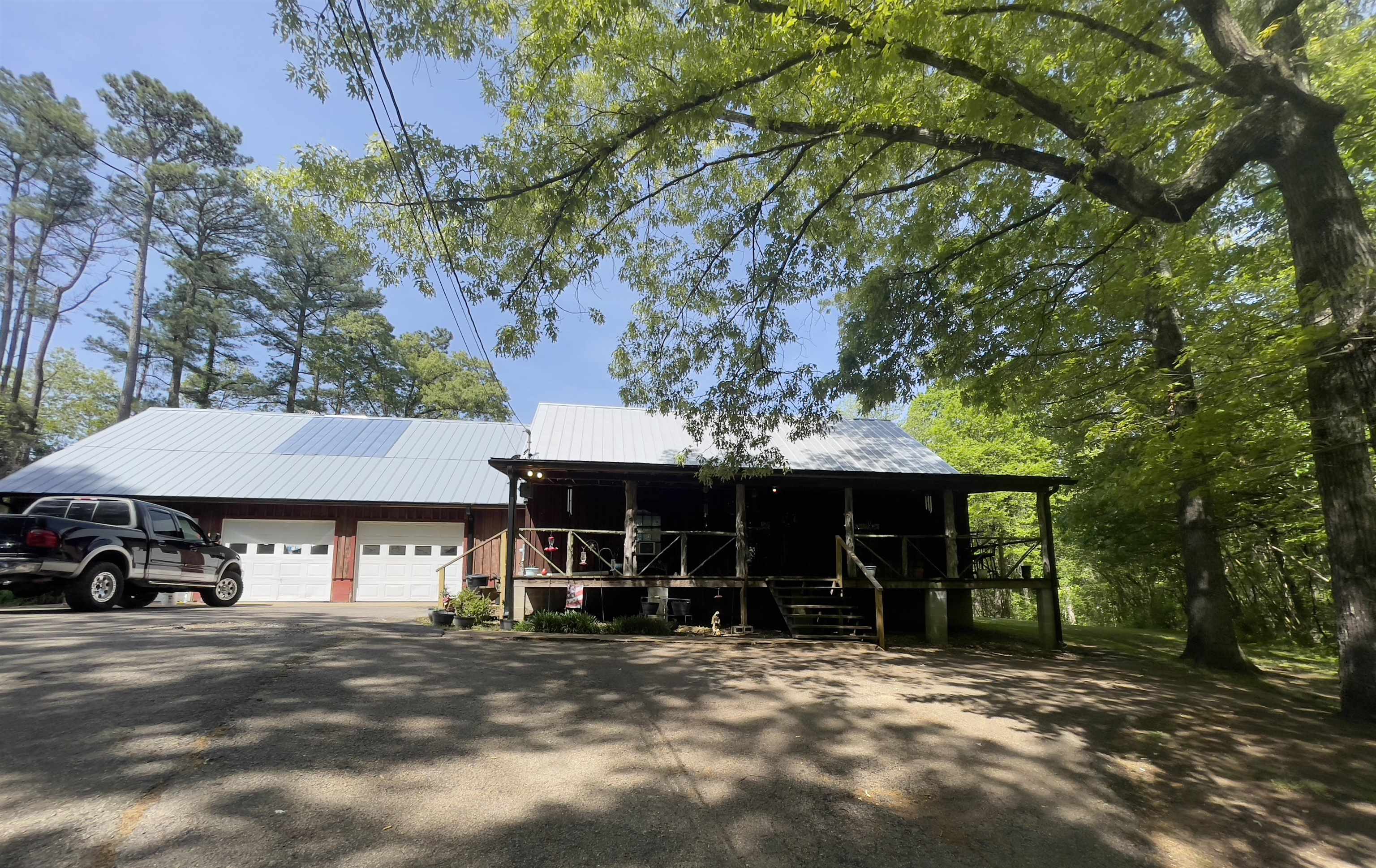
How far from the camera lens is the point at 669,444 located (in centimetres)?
1396

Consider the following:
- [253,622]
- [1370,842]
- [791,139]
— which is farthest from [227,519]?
[1370,842]

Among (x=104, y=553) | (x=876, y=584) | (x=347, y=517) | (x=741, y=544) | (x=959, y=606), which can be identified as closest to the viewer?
(x=104, y=553)

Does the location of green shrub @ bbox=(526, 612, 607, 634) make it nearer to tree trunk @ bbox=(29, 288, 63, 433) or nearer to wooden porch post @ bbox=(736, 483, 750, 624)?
wooden porch post @ bbox=(736, 483, 750, 624)

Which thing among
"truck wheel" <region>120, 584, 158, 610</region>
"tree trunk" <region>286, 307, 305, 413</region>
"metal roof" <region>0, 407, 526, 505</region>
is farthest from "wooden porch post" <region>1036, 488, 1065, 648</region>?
"tree trunk" <region>286, 307, 305, 413</region>

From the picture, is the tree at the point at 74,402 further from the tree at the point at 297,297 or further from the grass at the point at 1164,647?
the grass at the point at 1164,647

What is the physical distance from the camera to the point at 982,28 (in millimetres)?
6008

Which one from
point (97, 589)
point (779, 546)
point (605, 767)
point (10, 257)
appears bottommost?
point (605, 767)

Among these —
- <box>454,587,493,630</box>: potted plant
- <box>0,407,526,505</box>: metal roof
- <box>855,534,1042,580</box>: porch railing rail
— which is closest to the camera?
<box>454,587,493,630</box>: potted plant

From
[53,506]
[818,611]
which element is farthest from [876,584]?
[53,506]

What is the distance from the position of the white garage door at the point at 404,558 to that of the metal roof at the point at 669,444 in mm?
5092

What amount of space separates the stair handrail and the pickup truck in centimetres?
1094

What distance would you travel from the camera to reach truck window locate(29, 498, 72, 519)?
929cm

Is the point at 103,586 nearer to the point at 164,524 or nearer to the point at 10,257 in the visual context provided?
the point at 164,524

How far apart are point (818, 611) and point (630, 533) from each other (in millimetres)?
3875
